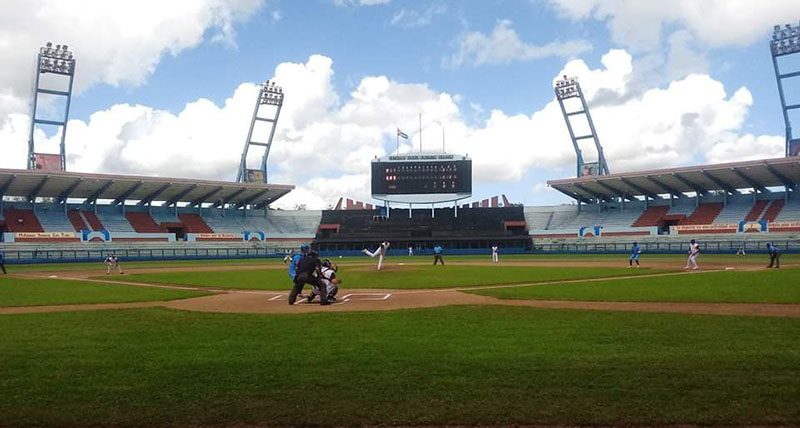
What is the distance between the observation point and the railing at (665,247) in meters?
54.0

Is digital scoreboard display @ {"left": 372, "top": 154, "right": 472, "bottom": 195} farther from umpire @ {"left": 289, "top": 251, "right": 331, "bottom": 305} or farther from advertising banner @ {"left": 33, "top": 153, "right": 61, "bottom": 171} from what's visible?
umpire @ {"left": 289, "top": 251, "right": 331, "bottom": 305}

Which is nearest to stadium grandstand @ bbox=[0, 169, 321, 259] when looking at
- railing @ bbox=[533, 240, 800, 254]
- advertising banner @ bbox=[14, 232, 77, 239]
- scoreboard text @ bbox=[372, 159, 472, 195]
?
advertising banner @ bbox=[14, 232, 77, 239]

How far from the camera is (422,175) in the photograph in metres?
70.8

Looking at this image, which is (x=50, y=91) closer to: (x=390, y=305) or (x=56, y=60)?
(x=56, y=60)

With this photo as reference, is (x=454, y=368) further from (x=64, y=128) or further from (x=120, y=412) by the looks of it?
(x=64, y=128)

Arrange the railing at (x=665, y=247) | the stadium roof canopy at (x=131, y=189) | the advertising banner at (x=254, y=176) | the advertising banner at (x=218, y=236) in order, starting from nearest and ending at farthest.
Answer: the railing at (x=665, y=247)
the stadium roof canopy at (x=131, y=189)
the advertising banner at (x=218, y=236)
the advertising banner at (x=254, y=176)

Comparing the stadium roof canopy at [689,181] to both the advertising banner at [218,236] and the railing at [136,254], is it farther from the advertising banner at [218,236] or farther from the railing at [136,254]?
the advertising banner at [218,236]

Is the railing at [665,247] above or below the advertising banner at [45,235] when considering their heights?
below

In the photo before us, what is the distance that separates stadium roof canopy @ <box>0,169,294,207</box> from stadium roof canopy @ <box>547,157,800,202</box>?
140 ft

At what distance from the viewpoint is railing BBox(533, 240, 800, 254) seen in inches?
2127

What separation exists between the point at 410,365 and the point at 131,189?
7222 centimetres

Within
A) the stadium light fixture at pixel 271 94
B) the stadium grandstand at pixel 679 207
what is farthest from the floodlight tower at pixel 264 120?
the stadium grandstand at pixel 679 207

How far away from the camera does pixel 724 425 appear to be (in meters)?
5.28

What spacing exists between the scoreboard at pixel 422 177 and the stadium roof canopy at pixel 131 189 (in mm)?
17036
